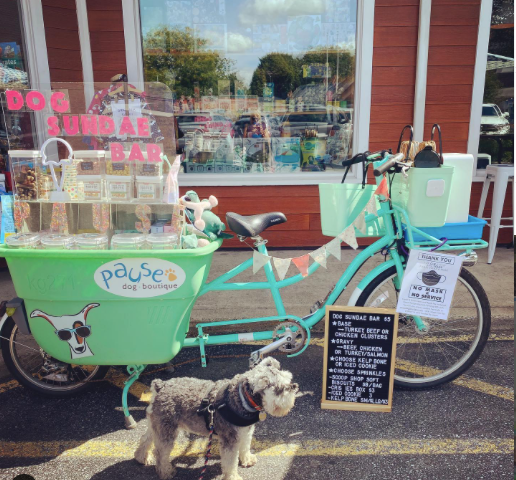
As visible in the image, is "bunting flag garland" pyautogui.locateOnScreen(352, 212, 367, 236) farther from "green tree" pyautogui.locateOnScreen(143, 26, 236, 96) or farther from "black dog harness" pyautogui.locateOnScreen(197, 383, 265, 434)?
"green tree" pyautogui.locateOnScreen(143, 26, 236, 96)

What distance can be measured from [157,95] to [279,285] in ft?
4.46

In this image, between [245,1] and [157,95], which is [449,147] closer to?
[245,1]

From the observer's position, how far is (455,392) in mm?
2869

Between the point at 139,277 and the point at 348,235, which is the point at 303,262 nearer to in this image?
the point at 348,235

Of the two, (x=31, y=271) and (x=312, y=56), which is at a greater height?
(x=312, y=56)

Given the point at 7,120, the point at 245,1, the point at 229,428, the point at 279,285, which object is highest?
the point at 245,1

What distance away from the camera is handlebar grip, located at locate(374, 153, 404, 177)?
2.49 metres

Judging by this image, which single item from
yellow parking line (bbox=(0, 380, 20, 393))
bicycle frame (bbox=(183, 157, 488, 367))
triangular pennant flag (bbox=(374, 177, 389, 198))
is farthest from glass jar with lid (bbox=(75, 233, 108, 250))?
triangular pennant flag (bbox=(374, 177, 389, 198))

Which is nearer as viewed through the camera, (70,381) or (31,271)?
(31,271)

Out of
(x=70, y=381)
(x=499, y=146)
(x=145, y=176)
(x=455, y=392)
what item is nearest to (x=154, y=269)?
(x=145, y=176)

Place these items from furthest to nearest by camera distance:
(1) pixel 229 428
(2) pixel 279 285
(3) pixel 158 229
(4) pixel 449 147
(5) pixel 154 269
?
1. (4) pixel 449 147
2. (2) pixel 279 285
3. (3) pixel 158 229
4. (5) pixel 154 269
5. (1) pixel 229 428

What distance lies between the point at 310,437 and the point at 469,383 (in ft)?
3.95

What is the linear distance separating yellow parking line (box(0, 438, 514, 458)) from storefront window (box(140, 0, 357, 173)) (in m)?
3.76

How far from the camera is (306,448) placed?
2430mm
